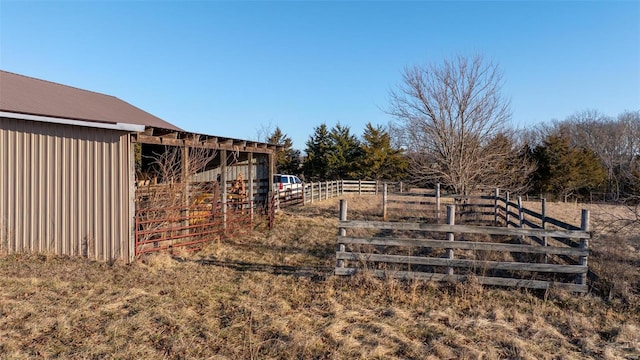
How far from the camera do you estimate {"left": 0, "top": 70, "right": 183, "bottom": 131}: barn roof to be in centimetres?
767

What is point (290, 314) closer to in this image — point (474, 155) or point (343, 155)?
point (474, 155)

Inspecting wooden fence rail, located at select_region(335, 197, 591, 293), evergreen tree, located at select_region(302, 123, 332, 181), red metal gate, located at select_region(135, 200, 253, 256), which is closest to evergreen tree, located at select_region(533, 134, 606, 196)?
evergreen tree, located at select_region(302, 123, 332, 181)

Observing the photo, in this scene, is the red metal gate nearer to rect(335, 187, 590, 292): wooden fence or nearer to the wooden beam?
the wooden beam

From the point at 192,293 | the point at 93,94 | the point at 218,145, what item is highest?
the point at 93,94

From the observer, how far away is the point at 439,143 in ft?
46.6

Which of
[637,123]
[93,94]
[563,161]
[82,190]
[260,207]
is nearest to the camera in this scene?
[82,190]

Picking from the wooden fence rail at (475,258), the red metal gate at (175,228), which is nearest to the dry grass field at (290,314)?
the wooden fence rail at (475,258)

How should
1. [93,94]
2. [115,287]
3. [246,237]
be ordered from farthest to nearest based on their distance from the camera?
[93,94]
[246,237]
[115,287]

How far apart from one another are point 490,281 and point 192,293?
4650mm

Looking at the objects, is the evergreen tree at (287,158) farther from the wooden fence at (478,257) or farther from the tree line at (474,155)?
the wooden fence at (478,257)

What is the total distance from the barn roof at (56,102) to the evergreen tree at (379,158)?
22.6m

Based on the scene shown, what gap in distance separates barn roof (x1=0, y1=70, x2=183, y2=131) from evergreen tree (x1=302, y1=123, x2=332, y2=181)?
22.3 metres

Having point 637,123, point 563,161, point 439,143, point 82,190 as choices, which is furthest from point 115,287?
point 637,123

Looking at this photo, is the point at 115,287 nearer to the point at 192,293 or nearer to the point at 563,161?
the point at 192,293
